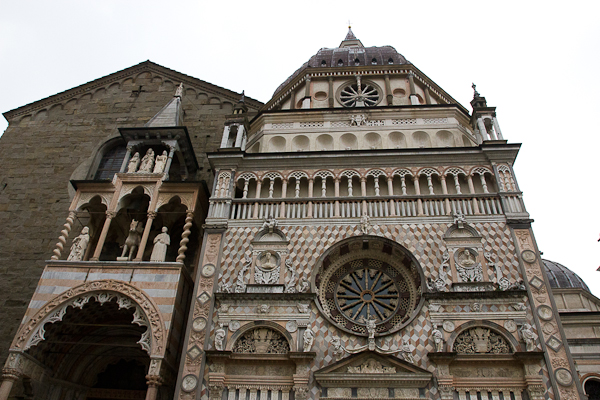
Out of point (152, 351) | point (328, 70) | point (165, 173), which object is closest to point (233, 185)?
point (165, 173)

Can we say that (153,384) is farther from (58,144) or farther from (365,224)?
(58,144)

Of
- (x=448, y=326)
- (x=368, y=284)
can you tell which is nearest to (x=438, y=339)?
(x=448, y=326)

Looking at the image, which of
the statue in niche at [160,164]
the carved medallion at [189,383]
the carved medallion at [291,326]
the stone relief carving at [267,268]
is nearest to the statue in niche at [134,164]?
the statue in niche at [160,164]

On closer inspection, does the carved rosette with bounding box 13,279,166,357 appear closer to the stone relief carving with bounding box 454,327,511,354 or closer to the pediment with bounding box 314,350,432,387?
the pediment with bounding box 314,350,432,387

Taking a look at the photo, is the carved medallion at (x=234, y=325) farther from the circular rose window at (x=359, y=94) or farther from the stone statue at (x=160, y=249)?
the circular rose window at (x=359, y=94)

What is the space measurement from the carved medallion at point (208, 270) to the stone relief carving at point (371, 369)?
5227 millimetres

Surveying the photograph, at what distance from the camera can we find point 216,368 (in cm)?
1253

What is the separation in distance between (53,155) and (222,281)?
1337 centimetres

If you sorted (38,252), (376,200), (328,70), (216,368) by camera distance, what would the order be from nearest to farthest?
(216,368) < (376,200) < (38,252) < (328,70)

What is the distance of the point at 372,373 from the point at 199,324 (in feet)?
17.2

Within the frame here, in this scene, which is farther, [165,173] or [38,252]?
[38,252]

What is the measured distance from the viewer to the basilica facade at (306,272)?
12.3 m

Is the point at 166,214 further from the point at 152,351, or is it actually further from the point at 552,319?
the point at 552,319

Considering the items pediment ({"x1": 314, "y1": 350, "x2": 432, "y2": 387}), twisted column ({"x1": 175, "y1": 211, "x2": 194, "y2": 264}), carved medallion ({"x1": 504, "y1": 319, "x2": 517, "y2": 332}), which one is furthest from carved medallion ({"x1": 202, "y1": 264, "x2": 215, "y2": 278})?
carved medallion ({"x1": 504, "y1": 319, "x2": 517, "y2": 332})
